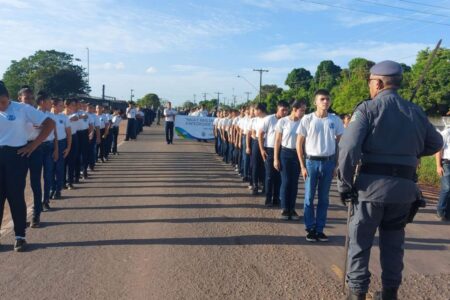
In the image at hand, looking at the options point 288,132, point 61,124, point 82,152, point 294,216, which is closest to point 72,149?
point 82,152

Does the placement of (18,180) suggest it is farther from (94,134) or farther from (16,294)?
(94,134)

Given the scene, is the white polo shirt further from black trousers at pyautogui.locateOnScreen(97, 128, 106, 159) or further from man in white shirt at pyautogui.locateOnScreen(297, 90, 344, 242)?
black trousers at pyautogui.locateOnScreen(97, 128, 106, 159)

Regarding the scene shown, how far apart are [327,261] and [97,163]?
10797 millimetres

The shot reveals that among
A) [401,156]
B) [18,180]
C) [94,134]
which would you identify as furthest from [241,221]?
[94,134]

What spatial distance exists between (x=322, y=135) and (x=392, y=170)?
2473mm

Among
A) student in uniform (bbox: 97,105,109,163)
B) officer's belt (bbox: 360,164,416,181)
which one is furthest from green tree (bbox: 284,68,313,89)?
officer's belt (bbox: 360,164,416,181)

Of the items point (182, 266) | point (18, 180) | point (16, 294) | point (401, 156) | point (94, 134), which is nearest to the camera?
point (401, 156)

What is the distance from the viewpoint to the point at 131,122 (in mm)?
23172

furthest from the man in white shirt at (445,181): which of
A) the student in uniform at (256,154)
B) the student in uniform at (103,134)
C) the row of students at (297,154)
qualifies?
the student in uniform at (103,134)

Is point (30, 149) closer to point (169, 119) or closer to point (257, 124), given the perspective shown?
point (257, 124)

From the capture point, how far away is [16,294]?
14.6ft

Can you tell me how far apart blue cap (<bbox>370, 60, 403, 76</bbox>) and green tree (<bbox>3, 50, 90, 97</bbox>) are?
66.7 m

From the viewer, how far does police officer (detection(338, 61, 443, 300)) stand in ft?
12.9

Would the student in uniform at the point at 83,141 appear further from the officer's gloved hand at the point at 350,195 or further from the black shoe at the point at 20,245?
the officer's gloved hand at the point at 350,195
